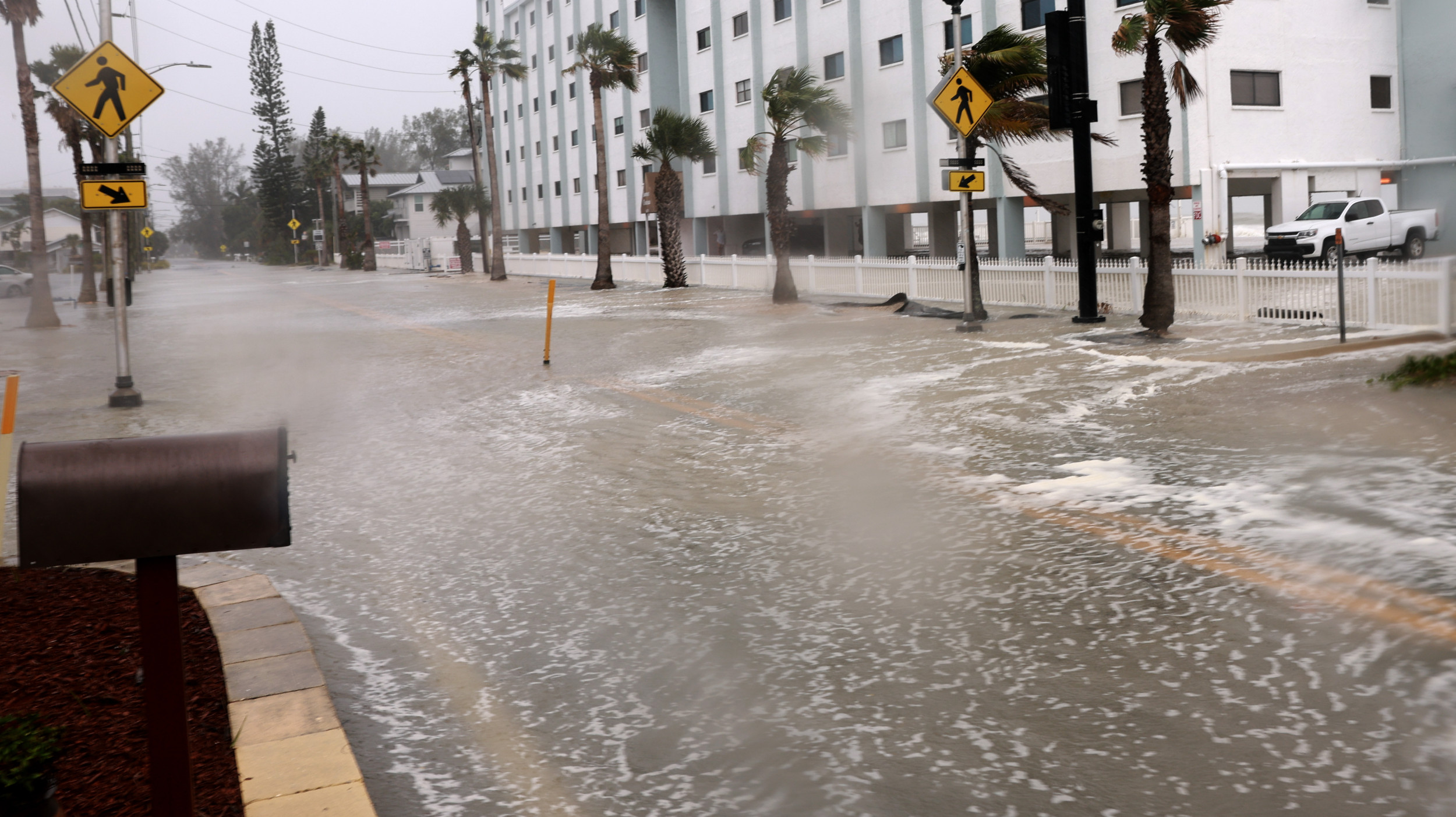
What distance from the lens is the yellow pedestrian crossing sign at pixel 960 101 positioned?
18594mm

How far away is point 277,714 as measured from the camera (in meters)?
4.03

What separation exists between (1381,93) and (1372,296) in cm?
2196

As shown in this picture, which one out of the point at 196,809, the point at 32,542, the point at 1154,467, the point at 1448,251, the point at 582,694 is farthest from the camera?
the point at 1448,251

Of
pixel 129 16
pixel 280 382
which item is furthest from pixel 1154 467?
pixel 129 16

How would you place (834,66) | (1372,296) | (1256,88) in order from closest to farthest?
(1372,296) → (1256,88) → (834,66)

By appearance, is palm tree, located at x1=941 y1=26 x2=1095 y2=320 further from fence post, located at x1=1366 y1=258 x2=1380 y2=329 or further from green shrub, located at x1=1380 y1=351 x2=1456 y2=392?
green shrub, located at x1=1380 y1=351 x2=1456 y2=392

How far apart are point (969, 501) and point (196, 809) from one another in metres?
4.67

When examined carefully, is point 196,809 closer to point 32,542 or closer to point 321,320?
point 32,542

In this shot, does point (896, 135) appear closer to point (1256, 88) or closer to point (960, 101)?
point (1256, 88)

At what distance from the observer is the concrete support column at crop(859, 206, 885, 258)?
39.5 metres

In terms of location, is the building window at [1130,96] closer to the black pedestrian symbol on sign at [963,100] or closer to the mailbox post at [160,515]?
the black pedestrian symbol on sign at [963,100]

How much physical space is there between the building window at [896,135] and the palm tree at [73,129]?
22.9 m

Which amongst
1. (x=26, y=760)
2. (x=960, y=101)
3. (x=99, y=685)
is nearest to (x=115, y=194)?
(x=99, y=685)

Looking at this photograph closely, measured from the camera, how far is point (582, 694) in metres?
4.38
